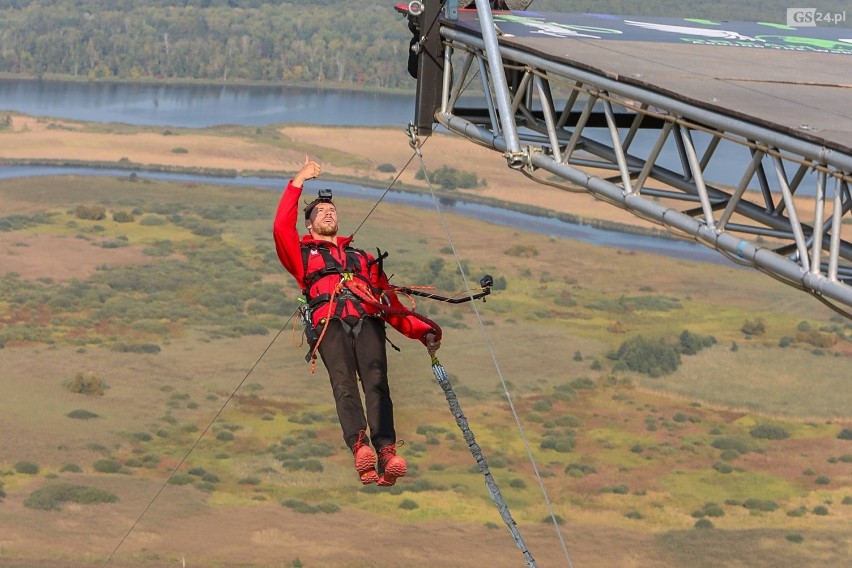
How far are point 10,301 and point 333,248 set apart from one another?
11914 centimetres

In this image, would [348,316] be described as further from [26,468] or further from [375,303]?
[26,468]

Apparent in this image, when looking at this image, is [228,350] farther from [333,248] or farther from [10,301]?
[333,248]

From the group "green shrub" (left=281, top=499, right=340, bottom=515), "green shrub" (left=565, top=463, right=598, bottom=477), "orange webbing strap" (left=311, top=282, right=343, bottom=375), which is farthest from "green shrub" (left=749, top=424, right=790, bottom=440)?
"orange webbing strap" (left=311, top=282, right=343, bottom=375)

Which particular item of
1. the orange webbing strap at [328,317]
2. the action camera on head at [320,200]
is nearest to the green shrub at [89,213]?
the action camera on head at [320,200]

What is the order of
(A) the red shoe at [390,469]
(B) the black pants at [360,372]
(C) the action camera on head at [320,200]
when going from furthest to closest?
(C) the action camera on head at [320,200]
(B) the black pants at [360,372]
(A) the red shoe at [390,469]

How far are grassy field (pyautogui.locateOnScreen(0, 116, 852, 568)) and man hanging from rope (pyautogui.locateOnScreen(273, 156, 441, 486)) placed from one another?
3676cm

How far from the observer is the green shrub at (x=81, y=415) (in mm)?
98688

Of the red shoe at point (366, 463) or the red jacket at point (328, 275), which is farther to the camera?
the red jacket at point (328, 275)

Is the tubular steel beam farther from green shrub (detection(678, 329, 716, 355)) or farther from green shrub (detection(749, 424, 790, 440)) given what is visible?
green shrub (detection(678, 329, 716, 355))

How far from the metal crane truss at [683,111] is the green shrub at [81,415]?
8256 cm

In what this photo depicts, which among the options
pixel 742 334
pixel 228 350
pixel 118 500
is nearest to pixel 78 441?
pixel 118 500

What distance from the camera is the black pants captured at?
14.5 meters

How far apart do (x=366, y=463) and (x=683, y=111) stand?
4375 mm

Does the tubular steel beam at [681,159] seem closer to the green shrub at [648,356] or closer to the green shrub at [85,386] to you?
the green shrub at [85,386]
